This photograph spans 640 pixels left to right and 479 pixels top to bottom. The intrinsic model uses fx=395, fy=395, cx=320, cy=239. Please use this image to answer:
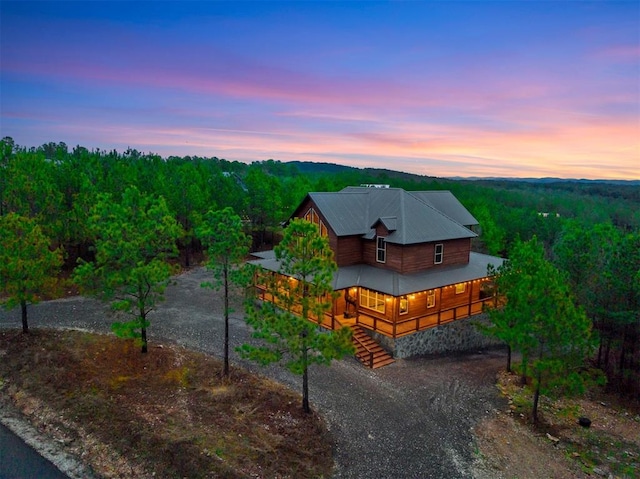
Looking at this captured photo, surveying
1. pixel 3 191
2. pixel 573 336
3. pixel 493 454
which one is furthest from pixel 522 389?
pixel 3 191

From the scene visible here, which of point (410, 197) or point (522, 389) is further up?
point (410, 197)

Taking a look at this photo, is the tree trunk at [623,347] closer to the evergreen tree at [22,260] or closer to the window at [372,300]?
the window at [372,300]

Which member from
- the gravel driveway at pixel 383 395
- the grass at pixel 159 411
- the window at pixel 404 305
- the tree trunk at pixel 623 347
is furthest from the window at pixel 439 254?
the grass at pixel 159 411

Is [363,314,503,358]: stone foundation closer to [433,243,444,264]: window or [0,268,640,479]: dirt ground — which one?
[0,268,640,479]: dirt ground

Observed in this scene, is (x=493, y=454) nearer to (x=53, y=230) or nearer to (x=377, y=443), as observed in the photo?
(x=377, y=443)

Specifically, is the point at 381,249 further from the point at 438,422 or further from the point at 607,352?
the point at 607,352

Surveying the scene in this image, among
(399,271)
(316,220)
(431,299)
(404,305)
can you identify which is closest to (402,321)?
(404,305)
